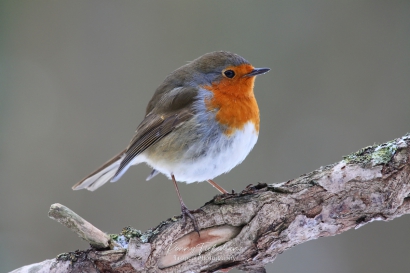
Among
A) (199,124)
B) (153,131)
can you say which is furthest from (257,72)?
(153,131)

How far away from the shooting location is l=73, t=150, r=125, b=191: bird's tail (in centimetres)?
348

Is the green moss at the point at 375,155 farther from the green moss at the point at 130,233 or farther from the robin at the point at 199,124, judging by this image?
the green moss at the point at 130,233

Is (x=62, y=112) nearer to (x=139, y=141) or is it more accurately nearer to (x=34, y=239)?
(x=34, y=239)

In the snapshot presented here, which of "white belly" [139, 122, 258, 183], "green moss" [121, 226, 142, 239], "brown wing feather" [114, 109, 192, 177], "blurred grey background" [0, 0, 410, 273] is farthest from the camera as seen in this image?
"blurred grey background" [0, 0, 410, 273]

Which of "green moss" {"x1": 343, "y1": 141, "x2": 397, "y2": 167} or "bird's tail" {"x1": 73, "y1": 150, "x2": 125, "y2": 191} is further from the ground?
"bird's tail" {"x1": 73, "y1": 150, "x2": 125, "y2": 191}

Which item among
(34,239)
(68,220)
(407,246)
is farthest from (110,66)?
(407,246)

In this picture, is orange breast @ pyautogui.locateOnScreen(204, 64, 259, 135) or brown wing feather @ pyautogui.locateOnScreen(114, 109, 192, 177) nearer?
orange breast @ pyautogui.locateOnScreen(204, 64, 259, 135)

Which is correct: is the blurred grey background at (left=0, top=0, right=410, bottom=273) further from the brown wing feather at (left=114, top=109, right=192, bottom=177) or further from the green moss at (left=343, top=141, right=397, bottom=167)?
the green moss at (left=343, top=141, right=397, bottom=167)

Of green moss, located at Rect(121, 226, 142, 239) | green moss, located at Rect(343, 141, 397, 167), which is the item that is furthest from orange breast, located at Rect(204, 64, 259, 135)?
green moss, located at Rect(121, 226, 142, 239)

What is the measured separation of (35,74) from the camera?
5801 mm

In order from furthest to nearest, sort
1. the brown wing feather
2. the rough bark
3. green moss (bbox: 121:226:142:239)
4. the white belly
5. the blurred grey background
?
the blurred grey background < the brown wing feather < the white belly < green moss (bbox: 121:226:142:239) < the rough bark

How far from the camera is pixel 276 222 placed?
8.31 feet

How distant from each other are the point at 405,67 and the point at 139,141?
3.48 m

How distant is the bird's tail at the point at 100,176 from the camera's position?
A: 348 cm
